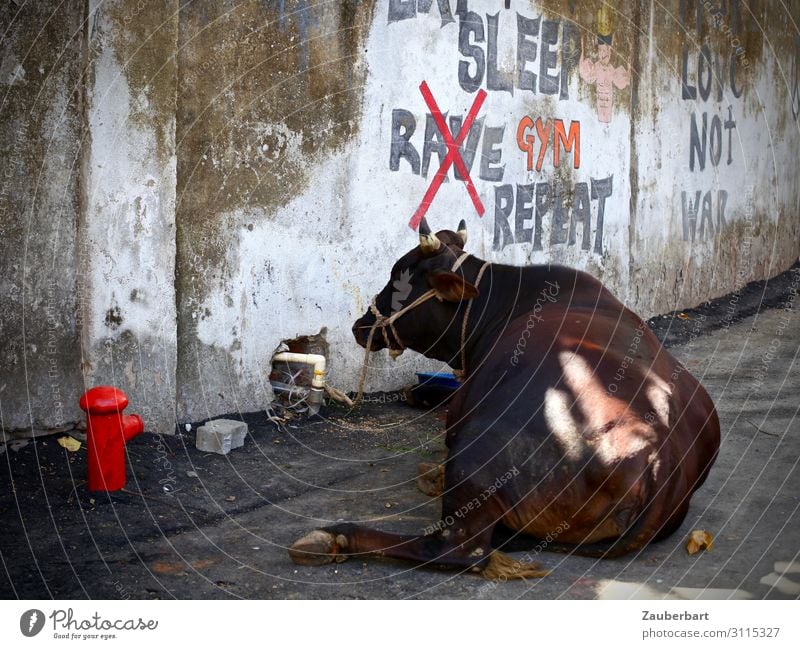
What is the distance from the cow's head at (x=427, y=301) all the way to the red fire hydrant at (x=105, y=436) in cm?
146

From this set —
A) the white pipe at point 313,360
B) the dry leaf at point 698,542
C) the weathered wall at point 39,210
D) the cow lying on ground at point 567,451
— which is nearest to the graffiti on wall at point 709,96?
the white pipe at point 313,360

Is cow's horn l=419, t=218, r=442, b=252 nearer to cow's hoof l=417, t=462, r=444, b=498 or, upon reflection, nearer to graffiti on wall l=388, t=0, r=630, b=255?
cow's hoof l=417, t=462, r=444, b=498

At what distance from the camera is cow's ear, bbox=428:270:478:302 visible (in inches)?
189

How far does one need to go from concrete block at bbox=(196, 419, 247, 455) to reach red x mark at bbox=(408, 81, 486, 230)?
2.12 meters

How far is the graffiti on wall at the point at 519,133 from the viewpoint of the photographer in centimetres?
687

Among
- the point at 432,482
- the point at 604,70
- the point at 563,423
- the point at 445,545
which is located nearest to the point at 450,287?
the point at 432,482

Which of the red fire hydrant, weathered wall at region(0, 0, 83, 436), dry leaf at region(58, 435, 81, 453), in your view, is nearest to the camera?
the red fire hydrant

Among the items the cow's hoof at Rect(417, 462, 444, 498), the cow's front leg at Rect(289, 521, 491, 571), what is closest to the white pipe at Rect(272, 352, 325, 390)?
the cow's hoof at Rect(417, 462, 444, 498)

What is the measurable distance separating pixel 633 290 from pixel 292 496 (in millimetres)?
5315

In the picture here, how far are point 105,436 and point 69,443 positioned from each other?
677mm

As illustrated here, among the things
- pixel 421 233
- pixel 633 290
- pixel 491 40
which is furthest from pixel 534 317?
pixel 633 290

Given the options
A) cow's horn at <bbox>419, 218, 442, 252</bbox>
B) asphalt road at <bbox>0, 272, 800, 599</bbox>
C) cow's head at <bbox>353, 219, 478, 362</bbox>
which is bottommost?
asphalt road at <bbox>0, 272, 800, 599</bbox>

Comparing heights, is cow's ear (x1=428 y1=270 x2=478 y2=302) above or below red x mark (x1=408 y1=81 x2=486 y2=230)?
below
